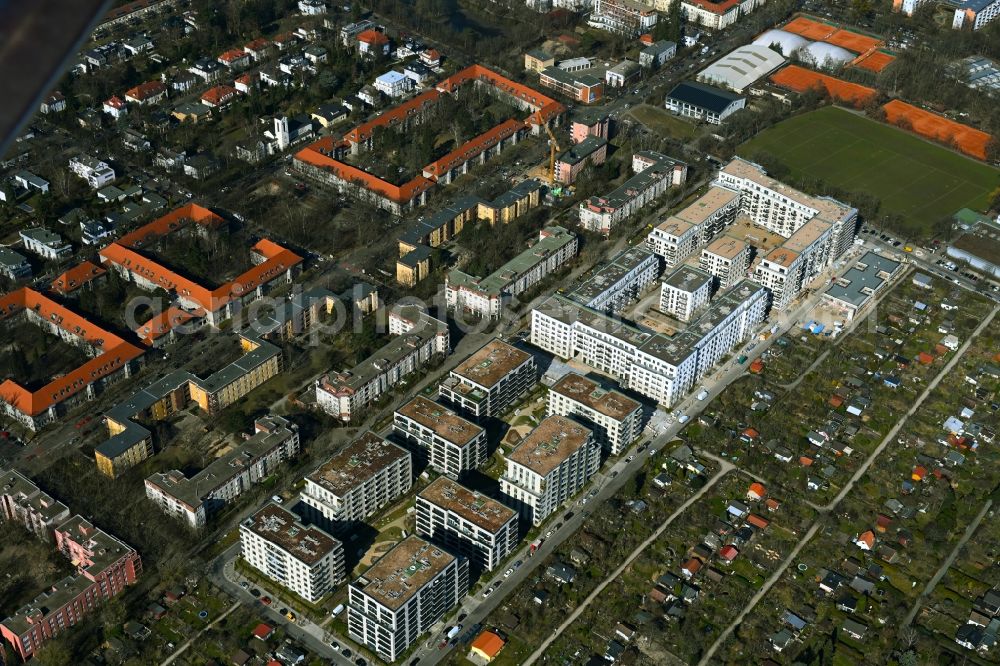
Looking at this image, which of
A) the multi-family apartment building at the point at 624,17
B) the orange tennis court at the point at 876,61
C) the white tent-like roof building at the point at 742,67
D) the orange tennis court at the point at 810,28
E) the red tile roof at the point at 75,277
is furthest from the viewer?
the multi-family apartment building at the point at 624,17

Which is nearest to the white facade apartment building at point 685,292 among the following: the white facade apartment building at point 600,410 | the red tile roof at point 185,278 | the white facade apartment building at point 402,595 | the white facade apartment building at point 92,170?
the white facade apartment building at point 600,410

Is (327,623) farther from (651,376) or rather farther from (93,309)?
(93,309)

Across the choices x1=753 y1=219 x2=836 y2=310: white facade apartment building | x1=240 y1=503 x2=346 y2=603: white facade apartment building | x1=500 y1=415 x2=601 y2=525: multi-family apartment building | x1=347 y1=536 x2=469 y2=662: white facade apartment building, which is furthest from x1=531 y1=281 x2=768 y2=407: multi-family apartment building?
x1=240 y1=503 x2=346 y2=603: white facade apartment building

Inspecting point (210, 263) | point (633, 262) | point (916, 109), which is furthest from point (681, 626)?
point (916, 109)

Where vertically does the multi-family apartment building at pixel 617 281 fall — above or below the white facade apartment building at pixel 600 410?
above

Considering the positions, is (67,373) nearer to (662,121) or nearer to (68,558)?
(68,558)

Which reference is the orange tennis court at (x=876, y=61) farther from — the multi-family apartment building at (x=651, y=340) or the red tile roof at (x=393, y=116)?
the multi-family apartment building at (x=651, y=340)
